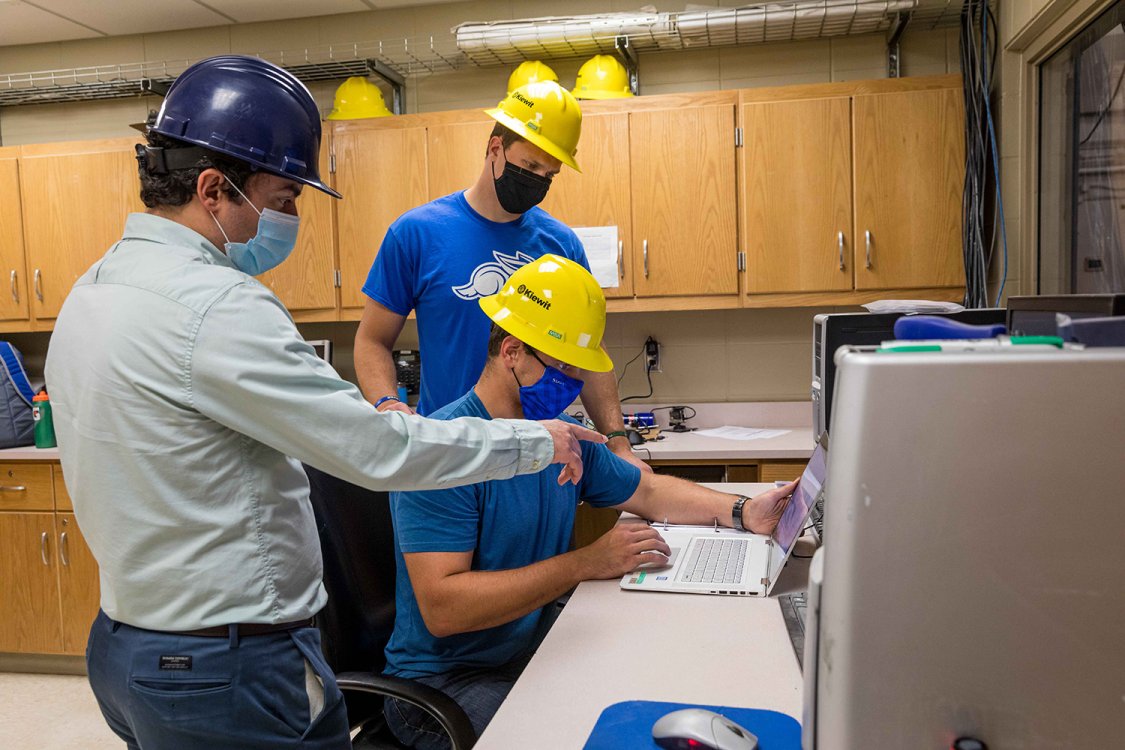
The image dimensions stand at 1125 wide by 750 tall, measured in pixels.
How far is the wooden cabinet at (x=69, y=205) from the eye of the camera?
3727 millimetres

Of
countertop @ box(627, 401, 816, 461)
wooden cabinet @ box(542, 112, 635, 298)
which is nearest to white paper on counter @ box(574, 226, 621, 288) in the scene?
wooden cabinet @ box(542, 112, 635, 298)

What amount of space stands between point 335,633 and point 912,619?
46.6 inches

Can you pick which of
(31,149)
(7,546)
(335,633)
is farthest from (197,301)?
(31,149)

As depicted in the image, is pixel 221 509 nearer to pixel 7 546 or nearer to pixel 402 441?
pixel 402 441

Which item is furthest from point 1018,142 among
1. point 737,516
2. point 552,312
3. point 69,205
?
point 69,205

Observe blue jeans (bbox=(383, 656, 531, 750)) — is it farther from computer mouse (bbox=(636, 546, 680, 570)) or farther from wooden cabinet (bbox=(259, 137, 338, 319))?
wooden cabinet (bbox=(259, 137, 338, 319))

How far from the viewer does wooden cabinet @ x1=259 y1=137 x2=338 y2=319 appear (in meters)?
3.59

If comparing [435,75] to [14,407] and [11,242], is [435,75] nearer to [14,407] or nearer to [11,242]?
[11,242]

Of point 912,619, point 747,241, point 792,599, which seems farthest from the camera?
point 747,241

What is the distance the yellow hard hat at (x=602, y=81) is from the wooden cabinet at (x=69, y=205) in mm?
1949

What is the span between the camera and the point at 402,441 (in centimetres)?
113

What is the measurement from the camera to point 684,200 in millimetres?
3342

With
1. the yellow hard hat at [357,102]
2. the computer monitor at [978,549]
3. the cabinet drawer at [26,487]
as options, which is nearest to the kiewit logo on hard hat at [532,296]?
the computer monitor at [978,549]

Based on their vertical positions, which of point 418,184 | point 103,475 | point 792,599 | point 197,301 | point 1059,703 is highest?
point 418,184
